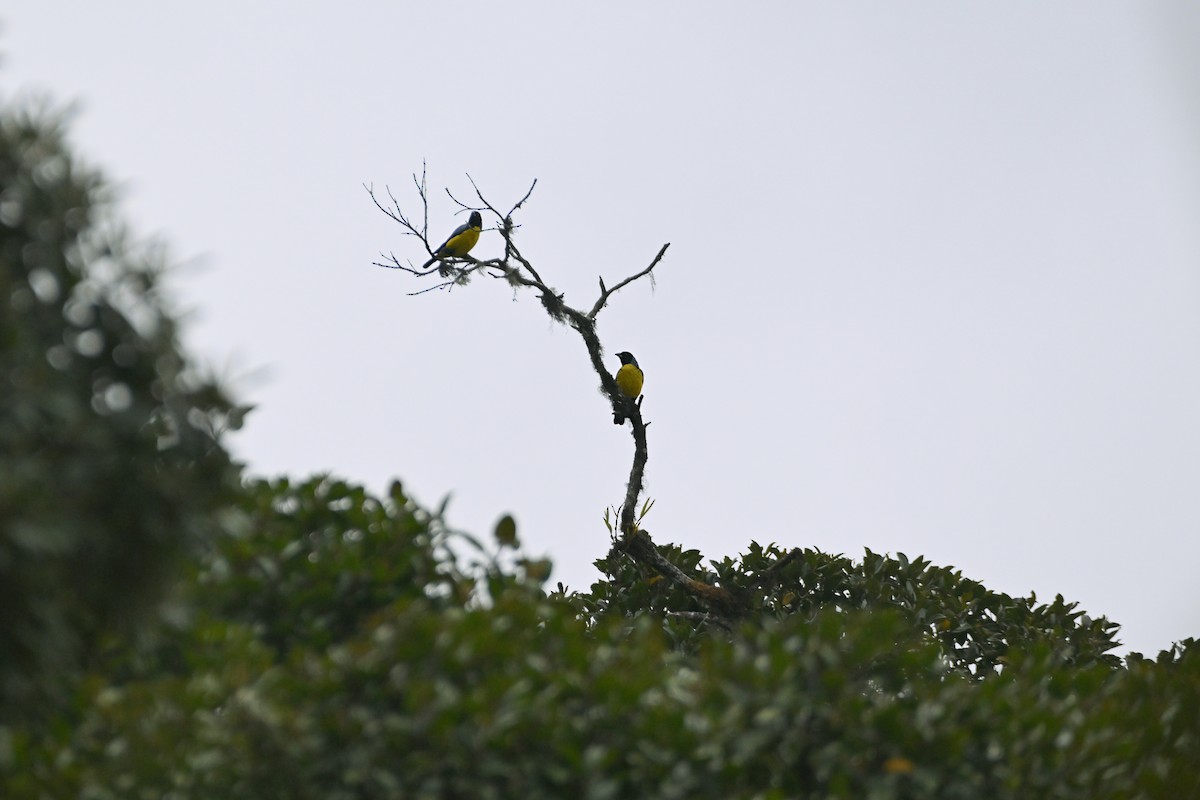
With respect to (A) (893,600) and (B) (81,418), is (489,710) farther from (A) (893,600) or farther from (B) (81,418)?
(A) (893,600)

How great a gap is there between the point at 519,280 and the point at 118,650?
14.4 ft

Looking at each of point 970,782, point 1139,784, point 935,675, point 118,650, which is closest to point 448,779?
point 118,650

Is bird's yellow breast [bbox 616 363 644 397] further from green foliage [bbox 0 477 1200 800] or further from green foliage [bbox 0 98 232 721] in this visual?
green foliage [bbox 0 98 232 721]

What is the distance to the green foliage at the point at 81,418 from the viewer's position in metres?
2.31

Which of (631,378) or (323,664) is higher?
(631,378)

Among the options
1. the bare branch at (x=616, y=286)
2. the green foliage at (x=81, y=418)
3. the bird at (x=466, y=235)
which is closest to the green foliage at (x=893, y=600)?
the bare branch at (x=616, y=286)

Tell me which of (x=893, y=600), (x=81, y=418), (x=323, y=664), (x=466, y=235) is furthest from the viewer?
(x=466, y=235)

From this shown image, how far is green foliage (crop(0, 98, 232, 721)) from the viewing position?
7.58ft

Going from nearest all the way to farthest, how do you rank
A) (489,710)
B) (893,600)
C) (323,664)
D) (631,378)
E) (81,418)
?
(81,418) → (489,710) → (323,664) → (893,600) → (631,378)

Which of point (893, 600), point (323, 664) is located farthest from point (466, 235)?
point (323, 664)

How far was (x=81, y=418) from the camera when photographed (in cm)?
236

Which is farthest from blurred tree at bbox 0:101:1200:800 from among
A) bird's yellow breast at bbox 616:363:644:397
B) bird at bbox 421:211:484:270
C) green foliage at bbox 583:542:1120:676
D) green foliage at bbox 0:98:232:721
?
bird at bbox 421:211:484:270

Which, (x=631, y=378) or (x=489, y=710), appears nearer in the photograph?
(x=489, y=710)

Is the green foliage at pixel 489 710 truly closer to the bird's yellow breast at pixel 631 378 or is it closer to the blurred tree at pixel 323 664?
the blurred tree at pixel 323 664
